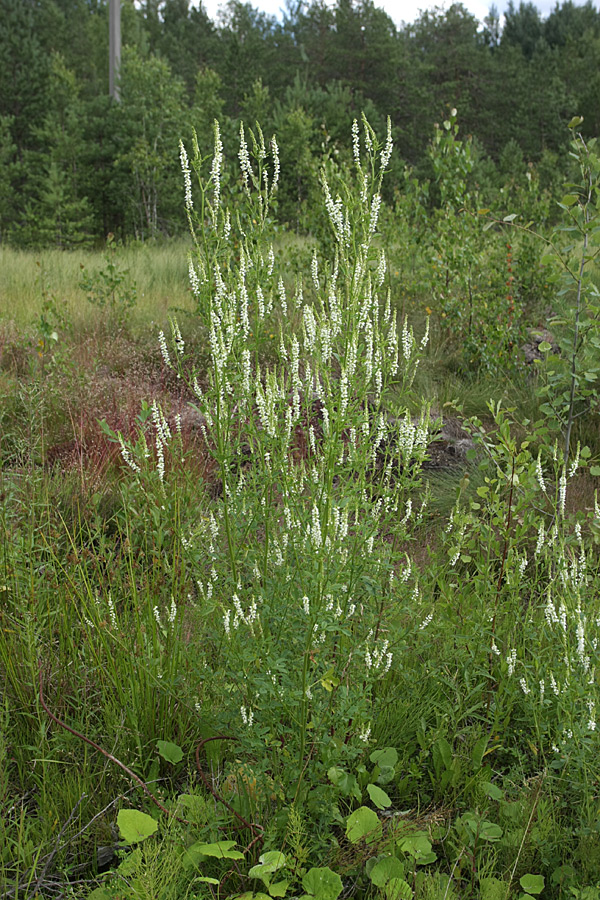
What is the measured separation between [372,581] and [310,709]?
0.45m

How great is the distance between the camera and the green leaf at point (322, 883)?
1.81m

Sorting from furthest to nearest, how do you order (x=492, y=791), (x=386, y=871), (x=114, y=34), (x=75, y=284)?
(x=114, y=34), (x=75, y=284), (x=492, y=791), (x=386, y=871)

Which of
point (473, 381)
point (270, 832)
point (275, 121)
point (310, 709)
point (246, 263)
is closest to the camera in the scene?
point (270, 832)

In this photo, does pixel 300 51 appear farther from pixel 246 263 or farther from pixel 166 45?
pixel 246 263

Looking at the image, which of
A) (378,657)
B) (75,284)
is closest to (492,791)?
(378,657)

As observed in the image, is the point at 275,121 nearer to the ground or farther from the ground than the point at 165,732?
farther from the ground

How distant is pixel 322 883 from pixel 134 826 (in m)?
0.53

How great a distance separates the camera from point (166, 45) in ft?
105

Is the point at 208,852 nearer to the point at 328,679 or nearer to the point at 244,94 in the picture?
the point at 328,679

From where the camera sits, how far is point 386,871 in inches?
76.5

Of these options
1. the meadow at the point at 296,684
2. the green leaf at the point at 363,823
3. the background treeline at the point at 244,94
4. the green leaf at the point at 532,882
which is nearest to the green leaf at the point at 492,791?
the meadow at the point at 296,684

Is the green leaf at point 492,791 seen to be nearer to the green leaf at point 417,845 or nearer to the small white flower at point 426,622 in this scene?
the green leaf at point 417,845

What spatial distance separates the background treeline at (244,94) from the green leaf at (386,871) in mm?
14597

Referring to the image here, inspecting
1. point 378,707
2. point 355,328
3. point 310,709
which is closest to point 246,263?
point 355,328
